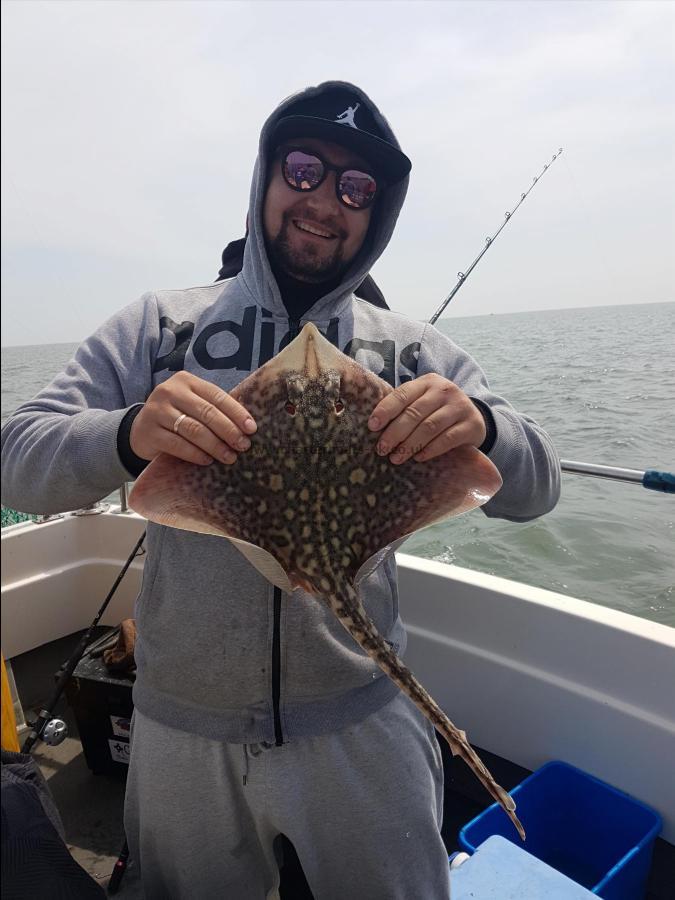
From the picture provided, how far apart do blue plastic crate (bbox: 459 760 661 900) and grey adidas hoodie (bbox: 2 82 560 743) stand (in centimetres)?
132

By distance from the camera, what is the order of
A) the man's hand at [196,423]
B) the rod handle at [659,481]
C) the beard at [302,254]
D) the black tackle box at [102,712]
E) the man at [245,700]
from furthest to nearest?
the black tackle box at [102,712]
the rod handle at [659,481]
the beard at [302,254]
the man at [245,700]
the man's hand at [196,423]

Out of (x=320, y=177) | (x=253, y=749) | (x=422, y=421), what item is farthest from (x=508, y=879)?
(x=320, y=177)

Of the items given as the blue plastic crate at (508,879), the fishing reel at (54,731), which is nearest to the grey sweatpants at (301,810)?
the blue plastic crate at (508,879)

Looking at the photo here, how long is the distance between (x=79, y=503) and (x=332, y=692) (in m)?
1.03

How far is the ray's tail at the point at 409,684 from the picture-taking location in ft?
4.22

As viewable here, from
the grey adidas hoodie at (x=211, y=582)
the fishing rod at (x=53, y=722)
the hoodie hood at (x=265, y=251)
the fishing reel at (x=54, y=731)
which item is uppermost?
the hoodie hood at (x=265, y=251)

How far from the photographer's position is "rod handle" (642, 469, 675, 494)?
269 centimetres

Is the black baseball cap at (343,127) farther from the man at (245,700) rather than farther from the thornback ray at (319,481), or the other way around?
the thornback ray at (319,481)

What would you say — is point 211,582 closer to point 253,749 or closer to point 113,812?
point 253,749

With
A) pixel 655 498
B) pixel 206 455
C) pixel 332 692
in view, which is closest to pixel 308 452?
pixel 206 455

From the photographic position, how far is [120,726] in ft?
10.8

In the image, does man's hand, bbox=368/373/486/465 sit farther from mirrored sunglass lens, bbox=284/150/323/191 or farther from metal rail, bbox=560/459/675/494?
metal rail, bbox=560/459/675/494

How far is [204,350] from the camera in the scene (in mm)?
2242

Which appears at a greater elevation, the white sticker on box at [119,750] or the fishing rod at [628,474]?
the fishing rod at [628,474]
